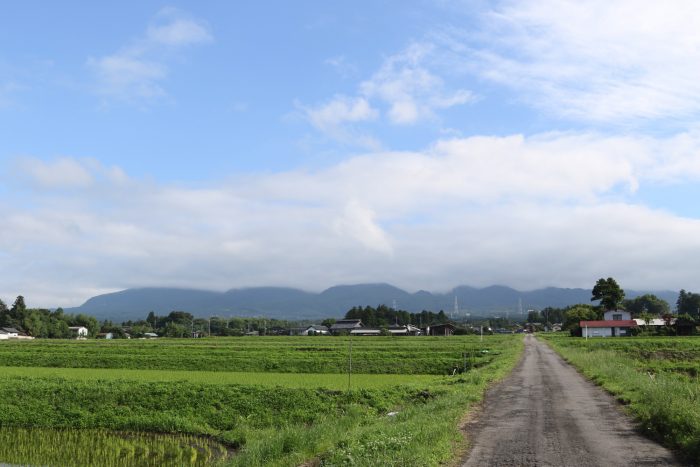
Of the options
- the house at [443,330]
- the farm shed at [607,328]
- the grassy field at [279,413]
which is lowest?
the house at [443,330]

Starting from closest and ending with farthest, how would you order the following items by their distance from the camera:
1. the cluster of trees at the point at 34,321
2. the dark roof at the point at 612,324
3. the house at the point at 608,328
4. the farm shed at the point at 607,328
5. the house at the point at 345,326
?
the house at the point at 608,328 → the farm shed at the point at 607,328 → the dark roof at the point at 612,324 → the cluster of trees at the point at 34,321 → the house at the point at 345,326

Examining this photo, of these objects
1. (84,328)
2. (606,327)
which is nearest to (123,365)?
(606,327)

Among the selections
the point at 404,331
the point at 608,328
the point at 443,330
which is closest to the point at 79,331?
the point at 404,331

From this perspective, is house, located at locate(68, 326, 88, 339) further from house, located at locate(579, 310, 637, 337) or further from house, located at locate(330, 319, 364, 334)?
house, located at locate(579, 310, 637, 337)

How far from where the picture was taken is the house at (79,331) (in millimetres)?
148212

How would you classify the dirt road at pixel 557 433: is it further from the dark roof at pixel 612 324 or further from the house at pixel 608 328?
the dark roof at pixel 612 324

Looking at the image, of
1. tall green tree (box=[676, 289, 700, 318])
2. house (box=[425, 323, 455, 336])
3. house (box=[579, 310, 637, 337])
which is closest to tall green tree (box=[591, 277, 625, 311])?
house (box=[579, 310, 637, 337])

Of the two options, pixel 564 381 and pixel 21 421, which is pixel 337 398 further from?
pixel 21 421

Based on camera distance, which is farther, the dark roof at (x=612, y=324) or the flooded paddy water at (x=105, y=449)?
the dark roof at (x=612, y=324)

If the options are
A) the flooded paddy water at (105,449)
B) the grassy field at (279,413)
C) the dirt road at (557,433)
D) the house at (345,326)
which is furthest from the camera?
the house at (345,326)

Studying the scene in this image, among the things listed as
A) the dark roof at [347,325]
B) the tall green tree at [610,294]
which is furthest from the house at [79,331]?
the tall green tree at [610,294]

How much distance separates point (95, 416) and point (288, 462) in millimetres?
17344

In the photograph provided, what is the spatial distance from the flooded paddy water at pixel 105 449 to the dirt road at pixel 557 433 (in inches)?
376

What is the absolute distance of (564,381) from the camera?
96.8ft
